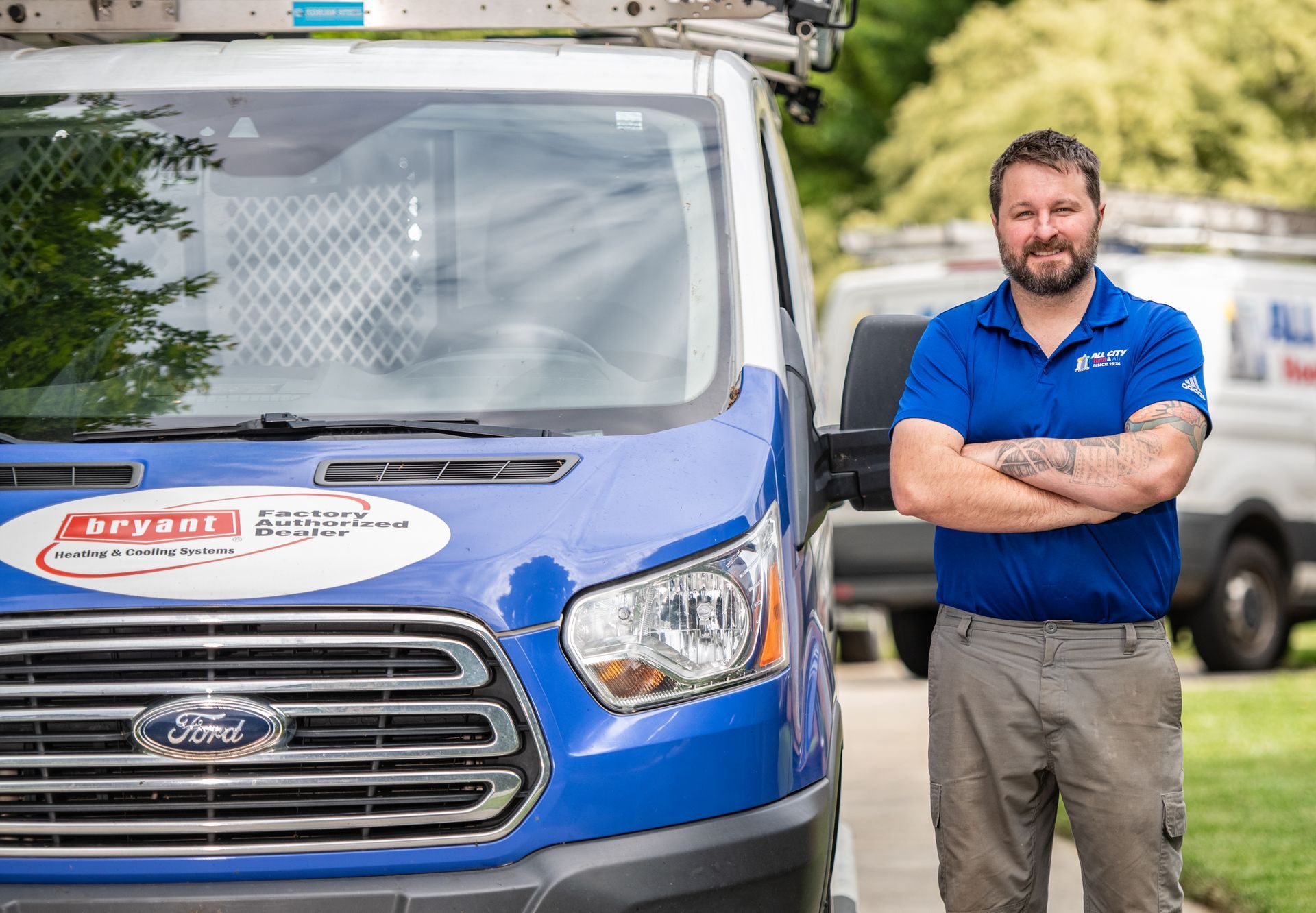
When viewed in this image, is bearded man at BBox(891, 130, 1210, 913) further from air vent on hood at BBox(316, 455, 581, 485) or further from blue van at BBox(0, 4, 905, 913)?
air vent on hood at BBox(316, 455, 581, 485)

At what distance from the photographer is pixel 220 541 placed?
3.04m

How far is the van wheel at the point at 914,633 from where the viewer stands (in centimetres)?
1259

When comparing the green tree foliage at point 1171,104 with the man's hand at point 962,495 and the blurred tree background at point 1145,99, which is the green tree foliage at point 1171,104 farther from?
the man's hand at point 962,495

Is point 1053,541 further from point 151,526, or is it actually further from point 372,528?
point 151,526

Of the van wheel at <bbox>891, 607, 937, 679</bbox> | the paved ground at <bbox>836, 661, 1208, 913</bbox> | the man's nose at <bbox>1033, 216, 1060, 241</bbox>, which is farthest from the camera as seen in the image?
the van wheel at <bbox>891, 607, 937, 679</bbox>

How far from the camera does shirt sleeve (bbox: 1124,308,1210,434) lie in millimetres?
3510

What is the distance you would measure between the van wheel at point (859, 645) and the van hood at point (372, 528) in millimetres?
11349

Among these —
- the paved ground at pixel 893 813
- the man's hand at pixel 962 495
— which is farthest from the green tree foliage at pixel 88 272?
the paved ground at pixel 893 813

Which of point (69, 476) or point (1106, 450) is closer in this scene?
point (69, 476)

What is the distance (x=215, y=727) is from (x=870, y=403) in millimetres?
1606

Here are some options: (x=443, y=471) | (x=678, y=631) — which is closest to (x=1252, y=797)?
(x=678, y=631)

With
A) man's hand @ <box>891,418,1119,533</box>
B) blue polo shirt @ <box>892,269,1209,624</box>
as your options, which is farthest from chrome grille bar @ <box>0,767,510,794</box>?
blue polo shirt @ <box>892,269,1209,624</box>

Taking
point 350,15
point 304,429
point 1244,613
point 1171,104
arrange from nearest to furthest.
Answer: point 304,429
point 350,15
point 1244,613
point 1171,104

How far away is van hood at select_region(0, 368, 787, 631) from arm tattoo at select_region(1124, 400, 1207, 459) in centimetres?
82
